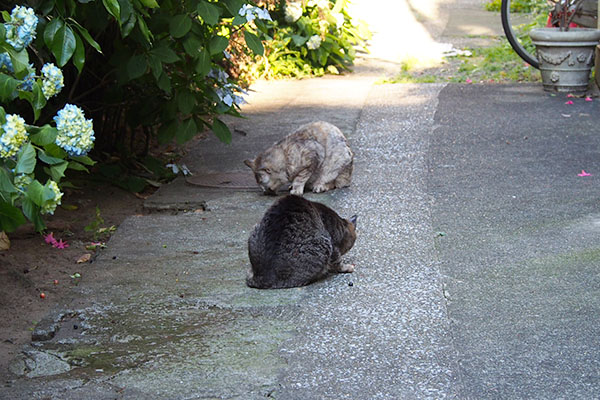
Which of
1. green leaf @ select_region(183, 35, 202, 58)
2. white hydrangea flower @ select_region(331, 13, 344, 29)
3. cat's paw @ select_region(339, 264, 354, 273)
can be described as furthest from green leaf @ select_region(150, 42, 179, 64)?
white hydrangea flower @ select_region(331, 13, 344, 29)

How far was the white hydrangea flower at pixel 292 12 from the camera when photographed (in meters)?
11.2

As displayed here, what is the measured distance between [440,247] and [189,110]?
7.94 ft

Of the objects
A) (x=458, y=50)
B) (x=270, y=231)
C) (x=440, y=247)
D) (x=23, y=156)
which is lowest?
(x=458, y=50)

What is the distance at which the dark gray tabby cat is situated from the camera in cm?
434

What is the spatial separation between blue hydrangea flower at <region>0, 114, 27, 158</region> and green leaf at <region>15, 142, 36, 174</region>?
27mm

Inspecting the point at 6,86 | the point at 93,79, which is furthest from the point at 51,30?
the point at 93,79

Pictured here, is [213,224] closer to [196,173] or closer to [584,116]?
[196,173]

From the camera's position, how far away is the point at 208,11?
5.17 metres

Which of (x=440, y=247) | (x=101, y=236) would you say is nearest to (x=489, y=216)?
(x=440, y=247)

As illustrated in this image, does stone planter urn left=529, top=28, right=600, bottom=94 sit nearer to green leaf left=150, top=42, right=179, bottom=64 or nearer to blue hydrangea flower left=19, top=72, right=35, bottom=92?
green leaf left=150, top=42, right=179, bottom=64

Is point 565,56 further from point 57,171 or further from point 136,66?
point 57,171

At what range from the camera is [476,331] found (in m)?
3.81

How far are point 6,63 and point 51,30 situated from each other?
38 cm

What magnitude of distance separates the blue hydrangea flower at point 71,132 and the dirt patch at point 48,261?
120 cm
